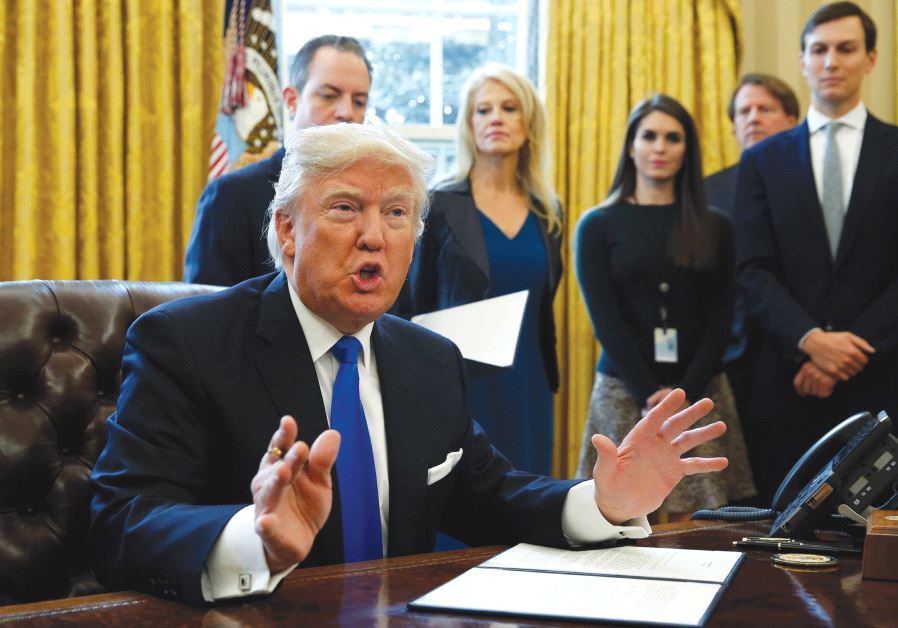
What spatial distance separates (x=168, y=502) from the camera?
4.90 feet

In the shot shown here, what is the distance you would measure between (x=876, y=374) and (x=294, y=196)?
2321 mm

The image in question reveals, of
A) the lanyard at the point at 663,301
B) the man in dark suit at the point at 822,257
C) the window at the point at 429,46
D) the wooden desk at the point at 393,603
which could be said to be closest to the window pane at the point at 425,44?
the window at the point at 429,46

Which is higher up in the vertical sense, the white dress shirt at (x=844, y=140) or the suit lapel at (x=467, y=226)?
the white dress shirt at (x=844, y=140)

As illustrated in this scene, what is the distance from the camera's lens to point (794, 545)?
1.62 meters

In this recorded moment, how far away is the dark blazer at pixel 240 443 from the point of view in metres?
1.45

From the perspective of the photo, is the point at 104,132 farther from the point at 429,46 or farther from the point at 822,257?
the point at 822,257

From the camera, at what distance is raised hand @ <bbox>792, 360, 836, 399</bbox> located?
339cm

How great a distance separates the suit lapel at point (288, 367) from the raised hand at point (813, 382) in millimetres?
2148

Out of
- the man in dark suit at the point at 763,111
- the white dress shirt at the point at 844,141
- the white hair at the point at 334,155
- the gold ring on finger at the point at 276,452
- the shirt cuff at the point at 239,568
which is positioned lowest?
the shirt cuff at the point at 239,568

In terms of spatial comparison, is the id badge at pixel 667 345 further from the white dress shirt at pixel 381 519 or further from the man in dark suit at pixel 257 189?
the white dress shirt at pixel 381 519

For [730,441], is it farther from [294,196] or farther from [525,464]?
[294,196]

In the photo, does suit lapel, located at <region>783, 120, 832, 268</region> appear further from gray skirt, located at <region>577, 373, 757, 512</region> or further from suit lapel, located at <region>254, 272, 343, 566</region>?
suit lapel, located at <region>254, 272, 343, 566</region>

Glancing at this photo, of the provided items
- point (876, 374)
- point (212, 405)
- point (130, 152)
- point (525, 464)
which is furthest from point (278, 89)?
point (212, 405)

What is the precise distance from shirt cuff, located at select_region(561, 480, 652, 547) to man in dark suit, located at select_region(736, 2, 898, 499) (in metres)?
1.89
